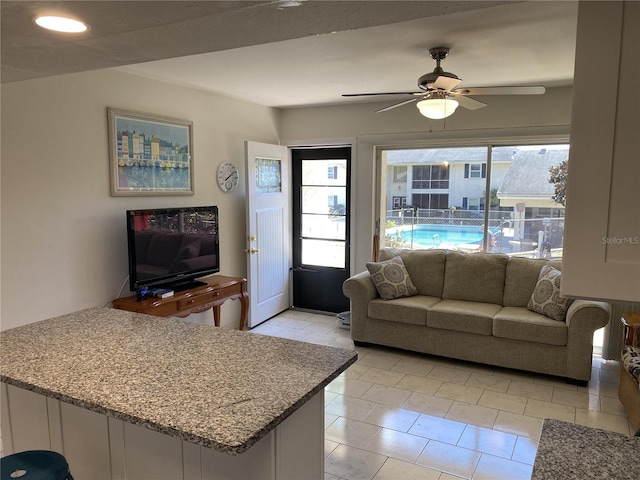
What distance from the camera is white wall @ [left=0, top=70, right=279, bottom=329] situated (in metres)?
2.89

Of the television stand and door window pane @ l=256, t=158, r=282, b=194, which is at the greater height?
door window pane @ l=256, t=158, r=282, b=194

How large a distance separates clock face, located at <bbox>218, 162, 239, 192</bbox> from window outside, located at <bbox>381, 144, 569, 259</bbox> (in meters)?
1.66

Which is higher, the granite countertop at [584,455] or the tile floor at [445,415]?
the granite countertop at [584,455]

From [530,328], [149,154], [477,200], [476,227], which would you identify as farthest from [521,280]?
[149,154]

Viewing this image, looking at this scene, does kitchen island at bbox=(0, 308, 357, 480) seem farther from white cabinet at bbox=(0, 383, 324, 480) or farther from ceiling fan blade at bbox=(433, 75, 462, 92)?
ceiling fan blade at bbox=(433, 75, 462, 92)

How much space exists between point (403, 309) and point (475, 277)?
80 cm

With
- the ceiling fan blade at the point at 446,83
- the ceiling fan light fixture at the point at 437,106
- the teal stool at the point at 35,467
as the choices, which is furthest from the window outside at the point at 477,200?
the teal stool at the point at 35,467

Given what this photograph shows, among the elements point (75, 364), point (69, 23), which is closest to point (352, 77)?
point (69, 23)

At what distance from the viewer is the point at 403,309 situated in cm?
421

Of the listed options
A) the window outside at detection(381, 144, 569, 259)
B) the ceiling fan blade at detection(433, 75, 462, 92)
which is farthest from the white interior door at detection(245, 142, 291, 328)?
the ceiling fan blade at detection(433, 75, 462, 92)

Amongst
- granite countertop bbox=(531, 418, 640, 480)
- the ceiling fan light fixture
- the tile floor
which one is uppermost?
the ceiling fan light fixture

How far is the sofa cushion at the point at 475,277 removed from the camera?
172 inches

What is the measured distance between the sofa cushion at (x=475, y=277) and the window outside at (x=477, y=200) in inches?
13.2

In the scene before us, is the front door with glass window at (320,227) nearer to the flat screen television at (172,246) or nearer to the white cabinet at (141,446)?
the flat screen television at (172,246)
